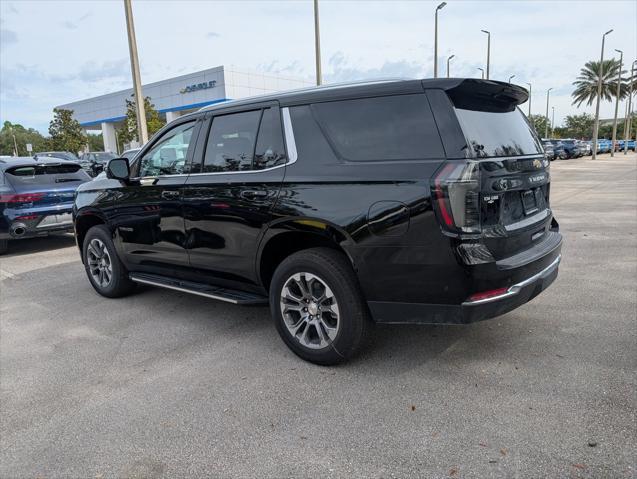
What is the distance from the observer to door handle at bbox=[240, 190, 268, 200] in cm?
371

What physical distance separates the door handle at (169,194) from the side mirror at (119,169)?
0.66 m

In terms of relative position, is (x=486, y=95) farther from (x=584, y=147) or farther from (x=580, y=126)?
(x=580, y=126)

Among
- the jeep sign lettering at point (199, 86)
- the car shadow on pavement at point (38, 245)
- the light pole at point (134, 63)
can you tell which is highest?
the jeep sign lettering at point (199, 86)

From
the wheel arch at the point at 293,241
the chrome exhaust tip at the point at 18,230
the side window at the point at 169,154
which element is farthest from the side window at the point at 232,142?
the chrome exhaust tip at the point at 18,230

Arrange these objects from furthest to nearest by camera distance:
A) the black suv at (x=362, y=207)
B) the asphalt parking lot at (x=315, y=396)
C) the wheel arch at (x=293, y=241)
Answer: the wheel arch at (x=293, y=241), the black suv at (x=362, y=207), the asphalt parking lot at (x=315, y=396)

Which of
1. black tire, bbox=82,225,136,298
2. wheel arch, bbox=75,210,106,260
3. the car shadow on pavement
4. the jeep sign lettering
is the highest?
the jeep sign lettering

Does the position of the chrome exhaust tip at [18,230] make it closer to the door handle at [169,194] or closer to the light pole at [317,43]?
the door handle at [169,194]

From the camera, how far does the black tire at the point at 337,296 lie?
3328mm

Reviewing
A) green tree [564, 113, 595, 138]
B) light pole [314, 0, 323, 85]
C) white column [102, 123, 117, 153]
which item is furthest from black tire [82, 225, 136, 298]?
green tree [564, 113, 595, 138]

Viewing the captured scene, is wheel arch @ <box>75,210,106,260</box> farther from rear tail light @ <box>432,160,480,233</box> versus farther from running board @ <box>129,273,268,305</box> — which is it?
rear tail light @ <box>432,160,480,233</box>

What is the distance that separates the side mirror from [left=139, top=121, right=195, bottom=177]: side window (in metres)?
0.14

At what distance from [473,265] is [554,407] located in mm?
952

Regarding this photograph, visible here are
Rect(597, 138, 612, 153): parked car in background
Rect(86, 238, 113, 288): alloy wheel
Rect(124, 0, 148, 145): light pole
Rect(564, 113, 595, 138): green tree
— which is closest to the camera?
Rect(86, 238, 113, 288): alloy wheel

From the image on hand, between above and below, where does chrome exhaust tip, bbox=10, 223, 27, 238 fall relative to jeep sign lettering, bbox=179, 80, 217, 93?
below
